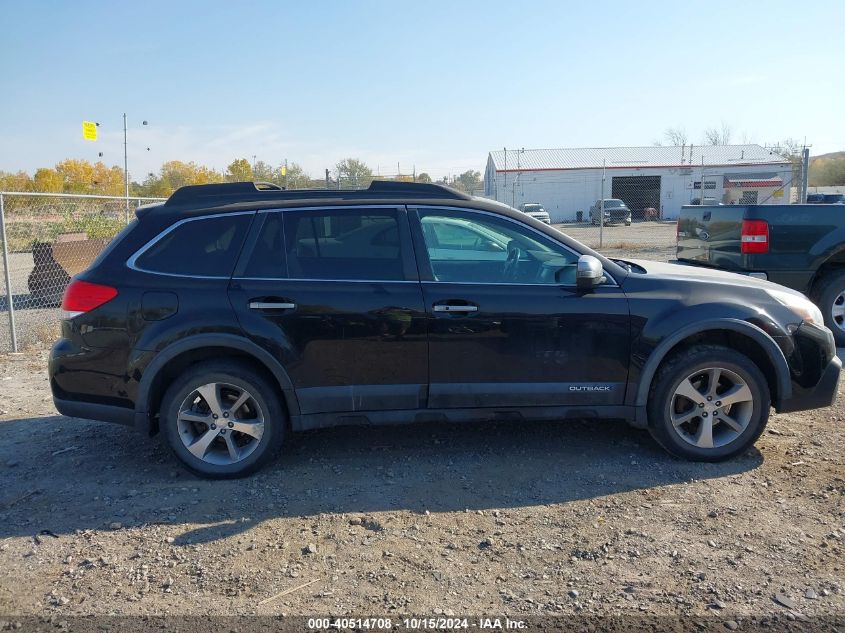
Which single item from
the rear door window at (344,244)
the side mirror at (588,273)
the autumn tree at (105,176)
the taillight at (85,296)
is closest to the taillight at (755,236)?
the side mirror at (588,273)

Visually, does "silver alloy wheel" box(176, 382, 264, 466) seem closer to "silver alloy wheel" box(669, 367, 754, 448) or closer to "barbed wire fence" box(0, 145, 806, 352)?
"silver alloy wheel" box(669, 367, 754, 448)

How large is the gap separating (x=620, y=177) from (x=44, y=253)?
3674 cm

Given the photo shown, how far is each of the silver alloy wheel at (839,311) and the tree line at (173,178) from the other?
40.3ft

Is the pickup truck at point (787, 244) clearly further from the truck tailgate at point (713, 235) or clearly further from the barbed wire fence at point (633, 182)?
the barbed wire fence at point (633, 182)

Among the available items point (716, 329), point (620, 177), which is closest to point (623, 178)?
point (620, 177)

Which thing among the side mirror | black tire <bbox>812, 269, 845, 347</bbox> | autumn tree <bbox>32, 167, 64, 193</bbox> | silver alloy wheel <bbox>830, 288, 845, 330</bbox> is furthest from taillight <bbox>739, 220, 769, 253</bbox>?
autumn tree <bbox>32, 167, 64, 193</bbox>

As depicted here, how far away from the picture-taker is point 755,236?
7.38 metres

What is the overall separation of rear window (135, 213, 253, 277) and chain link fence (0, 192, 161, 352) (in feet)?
17.8

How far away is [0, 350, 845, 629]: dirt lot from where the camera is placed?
3.09 metres

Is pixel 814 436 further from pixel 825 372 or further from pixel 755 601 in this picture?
pixel 755 601

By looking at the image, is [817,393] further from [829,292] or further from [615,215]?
[615,215]

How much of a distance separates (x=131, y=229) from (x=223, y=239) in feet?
2.07

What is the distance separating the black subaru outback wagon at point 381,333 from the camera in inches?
167

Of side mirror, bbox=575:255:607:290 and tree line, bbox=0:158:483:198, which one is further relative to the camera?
tree line, bbox=0:158:483:198
